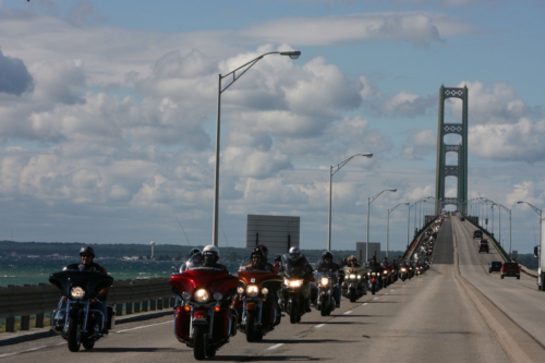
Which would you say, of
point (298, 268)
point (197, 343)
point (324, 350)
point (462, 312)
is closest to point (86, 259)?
point (197, 343)

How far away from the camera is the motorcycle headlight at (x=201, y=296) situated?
546 inches

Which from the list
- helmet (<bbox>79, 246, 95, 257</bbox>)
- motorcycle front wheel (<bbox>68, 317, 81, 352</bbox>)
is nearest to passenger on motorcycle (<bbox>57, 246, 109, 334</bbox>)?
helmet (<bbox>79, 246, 95, 257</bbox>)

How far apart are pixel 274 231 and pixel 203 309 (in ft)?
86.2

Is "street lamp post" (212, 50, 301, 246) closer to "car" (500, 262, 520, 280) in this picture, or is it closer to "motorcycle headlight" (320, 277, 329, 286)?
"motorcycle headlight" (320, 277, 329, 286)

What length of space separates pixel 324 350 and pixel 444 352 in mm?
1848

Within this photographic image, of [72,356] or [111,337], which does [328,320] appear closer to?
[111,337]

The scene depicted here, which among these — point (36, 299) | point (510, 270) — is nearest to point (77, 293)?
point (36, 299)

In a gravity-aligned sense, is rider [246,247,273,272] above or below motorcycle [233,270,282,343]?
above

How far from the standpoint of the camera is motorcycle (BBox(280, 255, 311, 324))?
21453mm

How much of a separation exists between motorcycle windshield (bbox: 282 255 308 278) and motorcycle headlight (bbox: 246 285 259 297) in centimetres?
448

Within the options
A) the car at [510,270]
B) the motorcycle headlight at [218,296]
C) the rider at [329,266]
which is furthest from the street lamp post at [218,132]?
the car at [510,270]

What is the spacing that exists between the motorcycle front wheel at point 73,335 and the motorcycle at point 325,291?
10532 mm

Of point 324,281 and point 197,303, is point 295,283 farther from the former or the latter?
point 197,303

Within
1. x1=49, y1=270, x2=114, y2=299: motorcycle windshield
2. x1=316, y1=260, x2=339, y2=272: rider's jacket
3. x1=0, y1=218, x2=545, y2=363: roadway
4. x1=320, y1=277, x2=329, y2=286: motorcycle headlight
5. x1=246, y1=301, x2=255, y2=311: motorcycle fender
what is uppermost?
x1=316, y1=260, x2=339, y2=272: rider's jacket
